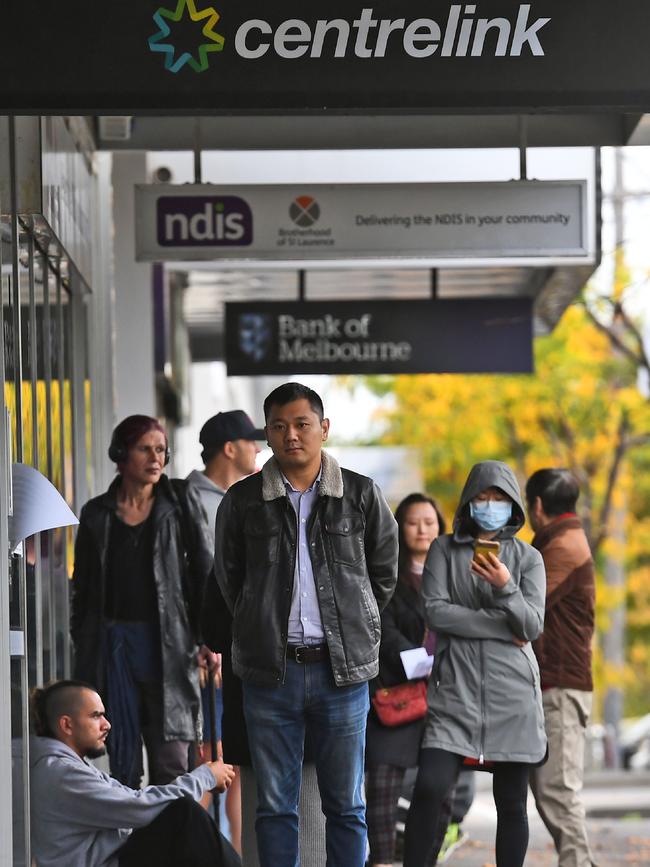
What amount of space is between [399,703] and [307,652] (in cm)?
215

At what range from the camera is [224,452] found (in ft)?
26.7

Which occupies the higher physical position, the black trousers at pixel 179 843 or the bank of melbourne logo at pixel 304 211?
the bank of melbourne logo at pixel 304 211

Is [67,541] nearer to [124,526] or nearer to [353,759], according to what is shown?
[124,526]

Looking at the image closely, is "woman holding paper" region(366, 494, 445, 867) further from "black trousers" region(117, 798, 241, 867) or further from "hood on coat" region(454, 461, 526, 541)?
"black trousers" region(117, 798, 241, 867)

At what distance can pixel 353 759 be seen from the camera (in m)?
6.25

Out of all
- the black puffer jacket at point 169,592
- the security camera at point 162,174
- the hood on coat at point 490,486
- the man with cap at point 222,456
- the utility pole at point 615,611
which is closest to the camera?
the hood on coat at point 490,486

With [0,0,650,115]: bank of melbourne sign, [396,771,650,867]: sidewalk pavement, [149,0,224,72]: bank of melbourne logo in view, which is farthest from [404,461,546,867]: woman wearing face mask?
[396,771,650,867]: sidewalk pavement

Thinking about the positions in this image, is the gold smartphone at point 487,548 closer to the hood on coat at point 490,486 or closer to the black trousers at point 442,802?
the hood on coat at point 490,486

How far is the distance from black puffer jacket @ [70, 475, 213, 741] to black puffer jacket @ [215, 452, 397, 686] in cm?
110

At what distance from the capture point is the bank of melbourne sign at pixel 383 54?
510 cm

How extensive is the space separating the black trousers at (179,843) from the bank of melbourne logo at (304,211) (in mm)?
4106

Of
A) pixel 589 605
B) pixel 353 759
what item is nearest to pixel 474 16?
pixel 353 759

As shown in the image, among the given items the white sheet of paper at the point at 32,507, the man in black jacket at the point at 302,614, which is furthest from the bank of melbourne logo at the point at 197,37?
the white sheet of paper at the point at 32,507

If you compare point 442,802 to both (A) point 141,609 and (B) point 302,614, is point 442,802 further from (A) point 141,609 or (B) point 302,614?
(A) point 141,609
